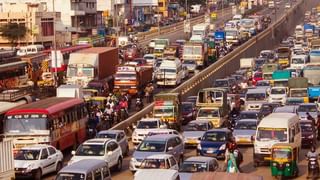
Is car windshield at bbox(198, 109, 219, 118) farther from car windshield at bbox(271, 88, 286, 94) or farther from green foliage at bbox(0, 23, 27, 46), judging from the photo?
green foliage at bbox(0, 23, 27, 46)

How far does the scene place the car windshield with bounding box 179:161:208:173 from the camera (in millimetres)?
25922

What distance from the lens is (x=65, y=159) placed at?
3459cm

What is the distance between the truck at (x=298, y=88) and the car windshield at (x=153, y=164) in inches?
794

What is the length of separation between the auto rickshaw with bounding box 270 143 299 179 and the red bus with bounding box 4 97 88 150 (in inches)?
344

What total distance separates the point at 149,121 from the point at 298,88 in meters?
13.7

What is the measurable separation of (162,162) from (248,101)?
1985 centimetres

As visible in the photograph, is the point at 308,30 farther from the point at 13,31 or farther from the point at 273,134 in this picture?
the point at 273,134

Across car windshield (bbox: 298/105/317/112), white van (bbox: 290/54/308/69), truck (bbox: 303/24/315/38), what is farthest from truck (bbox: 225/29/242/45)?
car windshield (bbox: 298/105/317/112)

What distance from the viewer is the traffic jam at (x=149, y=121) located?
28.4 meters

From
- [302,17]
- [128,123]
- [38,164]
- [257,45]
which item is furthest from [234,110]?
[302,17]

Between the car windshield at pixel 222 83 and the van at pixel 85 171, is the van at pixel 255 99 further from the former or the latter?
the van at pixel 85 171

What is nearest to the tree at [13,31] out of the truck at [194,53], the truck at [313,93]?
the truck at [194,53]

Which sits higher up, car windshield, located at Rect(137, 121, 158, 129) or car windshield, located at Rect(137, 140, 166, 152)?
car windshield, located at Rect(137, 140, 166, 152)

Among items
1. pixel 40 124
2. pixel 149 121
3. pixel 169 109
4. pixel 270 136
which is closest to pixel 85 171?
pixel 40 124
